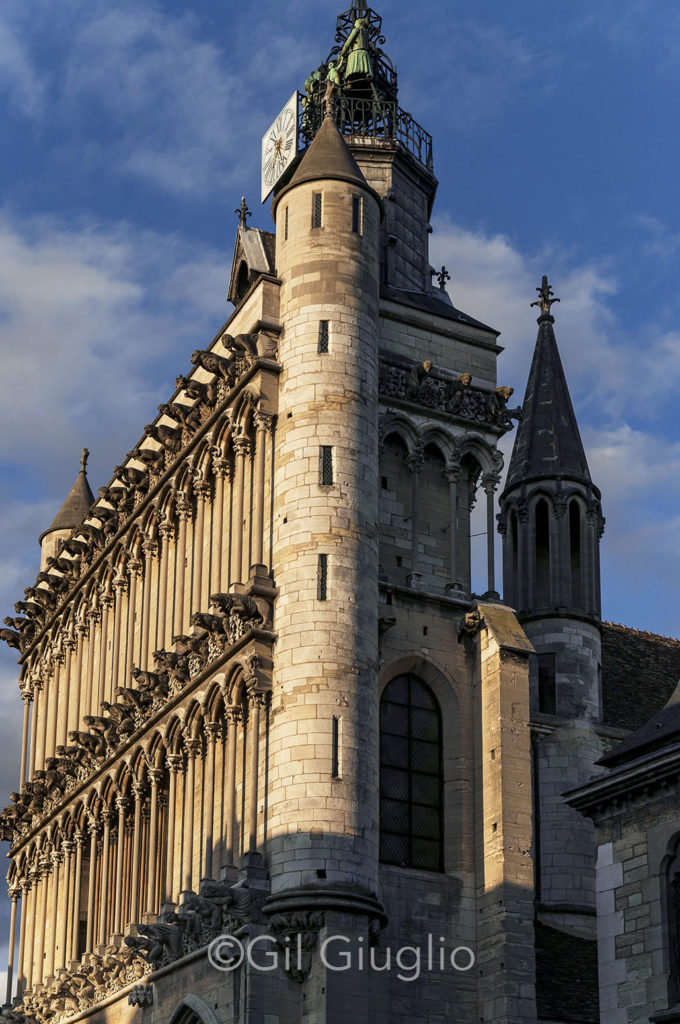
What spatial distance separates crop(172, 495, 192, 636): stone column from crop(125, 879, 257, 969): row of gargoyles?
7.15 metres

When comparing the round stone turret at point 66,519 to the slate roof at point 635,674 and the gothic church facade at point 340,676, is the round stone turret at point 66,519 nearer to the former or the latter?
the gothic church facade at point 340,676

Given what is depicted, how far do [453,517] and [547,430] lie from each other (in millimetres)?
6749

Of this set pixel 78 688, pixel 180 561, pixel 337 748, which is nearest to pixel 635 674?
pixel 180 561

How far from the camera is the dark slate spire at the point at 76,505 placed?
57.9m

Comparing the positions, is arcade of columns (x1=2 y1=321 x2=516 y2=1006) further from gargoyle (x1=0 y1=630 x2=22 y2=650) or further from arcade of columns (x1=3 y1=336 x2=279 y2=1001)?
gargoyle (x1=0 y1=630 x2=22 y2=650)

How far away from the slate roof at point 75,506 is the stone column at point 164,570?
41.0 ft

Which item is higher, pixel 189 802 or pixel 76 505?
pixel 76 505

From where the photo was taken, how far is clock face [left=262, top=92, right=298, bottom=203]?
47.4 meters

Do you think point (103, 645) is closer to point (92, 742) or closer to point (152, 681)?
point (92, 742)

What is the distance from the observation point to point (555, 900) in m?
41.2

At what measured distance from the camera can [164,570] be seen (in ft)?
149

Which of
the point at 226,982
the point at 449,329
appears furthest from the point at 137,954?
the point at 449,329

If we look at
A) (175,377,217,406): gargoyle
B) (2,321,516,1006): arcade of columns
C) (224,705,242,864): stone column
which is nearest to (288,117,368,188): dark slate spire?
(2,321,516,1006): arcade of columns

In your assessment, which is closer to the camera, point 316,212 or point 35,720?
point 316,212
